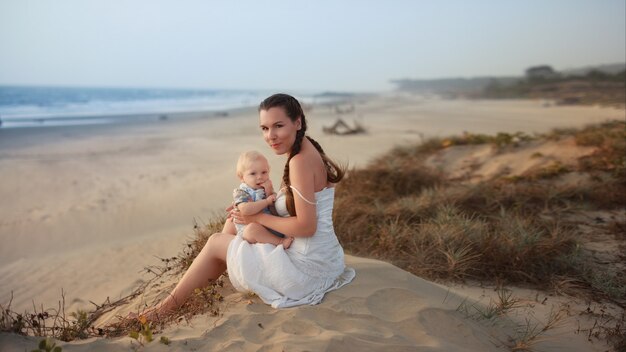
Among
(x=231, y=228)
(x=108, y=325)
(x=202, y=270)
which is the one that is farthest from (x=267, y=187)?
(x=108, y=325)

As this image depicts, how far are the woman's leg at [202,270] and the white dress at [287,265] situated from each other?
140 millimetres

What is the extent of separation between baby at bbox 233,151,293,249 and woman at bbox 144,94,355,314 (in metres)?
0.06

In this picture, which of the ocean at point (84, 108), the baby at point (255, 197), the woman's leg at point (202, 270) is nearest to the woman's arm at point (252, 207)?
the baby at point (255, 197)

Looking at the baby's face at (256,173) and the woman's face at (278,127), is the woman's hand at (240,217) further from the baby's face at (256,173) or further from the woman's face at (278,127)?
the woman's face at (278,127)

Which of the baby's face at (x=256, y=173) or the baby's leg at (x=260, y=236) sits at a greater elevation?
the baby's face at (x=256, y=173)

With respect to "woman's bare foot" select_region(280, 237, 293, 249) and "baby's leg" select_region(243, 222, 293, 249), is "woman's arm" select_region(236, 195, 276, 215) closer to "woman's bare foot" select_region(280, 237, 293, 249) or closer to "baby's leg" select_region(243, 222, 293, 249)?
"baby's leg" select_region(243, 222, 293, 249)

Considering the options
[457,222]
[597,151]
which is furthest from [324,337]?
[597,151]

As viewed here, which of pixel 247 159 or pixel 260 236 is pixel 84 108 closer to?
pixel 247 159

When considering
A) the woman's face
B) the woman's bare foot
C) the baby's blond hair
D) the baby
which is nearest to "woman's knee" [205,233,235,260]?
the baby

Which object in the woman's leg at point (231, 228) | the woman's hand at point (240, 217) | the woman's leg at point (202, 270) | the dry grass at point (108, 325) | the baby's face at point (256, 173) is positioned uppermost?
the baby's face at point (256, 173)

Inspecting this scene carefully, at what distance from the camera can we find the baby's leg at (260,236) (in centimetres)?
319

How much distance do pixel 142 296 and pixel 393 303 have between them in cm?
226

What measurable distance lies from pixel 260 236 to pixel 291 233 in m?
0.26

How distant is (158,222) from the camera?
23.7 ft
